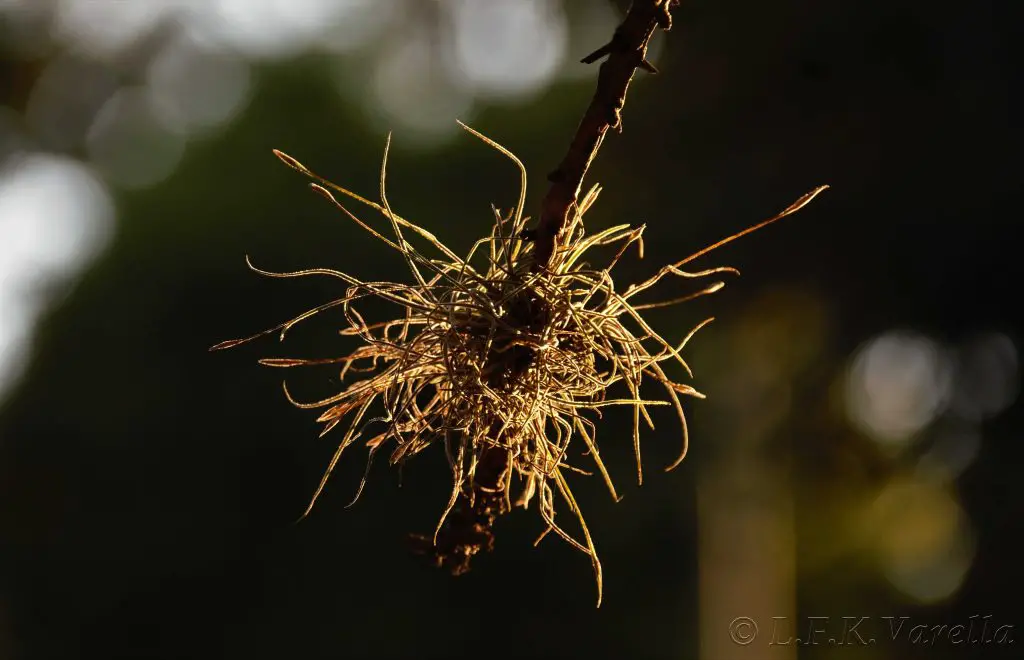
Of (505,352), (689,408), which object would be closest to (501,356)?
(505,352)

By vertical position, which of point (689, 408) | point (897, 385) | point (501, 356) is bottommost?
point (501, 356)

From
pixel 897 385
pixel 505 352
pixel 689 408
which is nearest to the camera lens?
pixel 505 352

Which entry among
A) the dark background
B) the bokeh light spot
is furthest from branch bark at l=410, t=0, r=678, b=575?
the bokeh light spot

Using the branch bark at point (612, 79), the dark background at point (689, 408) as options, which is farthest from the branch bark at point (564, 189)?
the dark background at point (689, 408)

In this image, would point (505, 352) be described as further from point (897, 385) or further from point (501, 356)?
point (897, 385)

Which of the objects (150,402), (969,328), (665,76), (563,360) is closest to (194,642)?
(150,402)

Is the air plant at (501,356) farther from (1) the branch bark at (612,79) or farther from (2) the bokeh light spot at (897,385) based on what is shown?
(2) the bokeh light spot at (897,385)
